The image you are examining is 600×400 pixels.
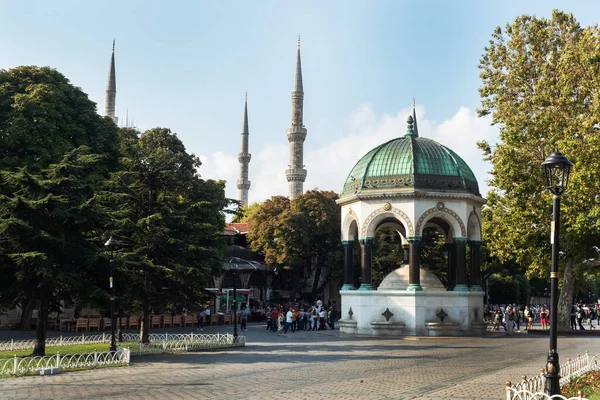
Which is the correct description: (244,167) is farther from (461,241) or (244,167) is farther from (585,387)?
(585,387)

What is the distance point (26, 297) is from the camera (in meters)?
21.5

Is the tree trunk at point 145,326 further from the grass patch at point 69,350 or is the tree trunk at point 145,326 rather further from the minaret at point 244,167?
the minaret at point 244,167

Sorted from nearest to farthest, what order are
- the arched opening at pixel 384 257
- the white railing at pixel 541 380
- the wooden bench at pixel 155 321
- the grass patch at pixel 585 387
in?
1. the white railing at pixel 541 380
2. the grass patch at pixel 585 387
3. the wooden bench at pixel 155 321
4. the arched opening at pixel 384 257

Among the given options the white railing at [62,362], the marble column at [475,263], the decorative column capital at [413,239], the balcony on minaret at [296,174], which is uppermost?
the balcony on minaret at [296,174]

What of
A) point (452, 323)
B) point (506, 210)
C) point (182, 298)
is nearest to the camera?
A: point (182, 298)

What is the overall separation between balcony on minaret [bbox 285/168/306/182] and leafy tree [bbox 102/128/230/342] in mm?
62278

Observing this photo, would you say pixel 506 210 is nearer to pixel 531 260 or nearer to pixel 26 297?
pixel 531 260

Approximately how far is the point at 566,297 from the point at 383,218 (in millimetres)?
11425

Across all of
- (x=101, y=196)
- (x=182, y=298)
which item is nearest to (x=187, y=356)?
(x=182, y=298)

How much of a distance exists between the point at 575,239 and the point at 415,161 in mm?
8385

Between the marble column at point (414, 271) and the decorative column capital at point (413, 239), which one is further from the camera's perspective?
the decorative column capital at point (413, 239)

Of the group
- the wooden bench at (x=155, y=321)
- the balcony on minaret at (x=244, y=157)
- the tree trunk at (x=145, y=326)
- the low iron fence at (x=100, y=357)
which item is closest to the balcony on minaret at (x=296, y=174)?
the balcony on minaret at (x=244, y=157)

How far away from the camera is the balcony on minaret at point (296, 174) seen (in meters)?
89.8

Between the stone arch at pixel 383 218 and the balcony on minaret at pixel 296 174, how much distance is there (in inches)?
2247
